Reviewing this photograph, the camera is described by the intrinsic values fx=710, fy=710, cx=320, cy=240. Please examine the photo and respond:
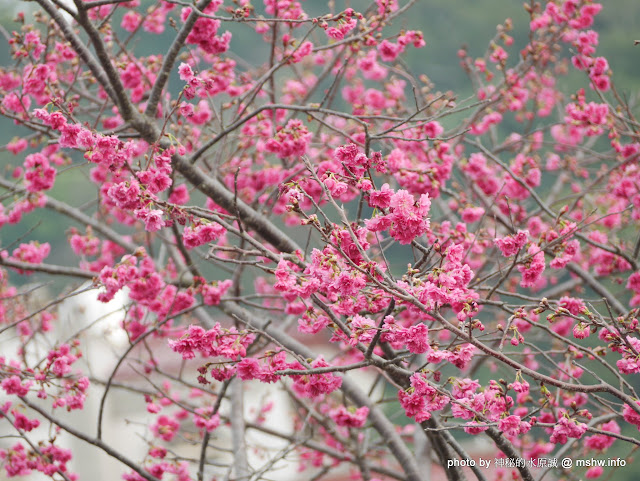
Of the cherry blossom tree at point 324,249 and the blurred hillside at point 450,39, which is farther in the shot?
the blurred hillside at point 450,39

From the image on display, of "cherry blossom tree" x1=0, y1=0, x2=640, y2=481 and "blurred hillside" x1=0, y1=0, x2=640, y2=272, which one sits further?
"blurred hillside" x1=0, y1=0, x2=640, y2=272

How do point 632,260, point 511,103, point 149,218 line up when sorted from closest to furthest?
point 149,218 → point 632,260 → point 511,103

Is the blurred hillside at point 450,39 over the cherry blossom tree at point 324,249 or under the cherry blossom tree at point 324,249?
over

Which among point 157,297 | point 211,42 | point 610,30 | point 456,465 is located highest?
point 610,30

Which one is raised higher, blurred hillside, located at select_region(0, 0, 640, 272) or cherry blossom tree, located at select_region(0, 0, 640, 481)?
blurred hillside, located at select_region(0, 0, 640, 272)

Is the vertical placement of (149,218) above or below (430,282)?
above

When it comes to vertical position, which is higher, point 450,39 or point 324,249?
point 450,39

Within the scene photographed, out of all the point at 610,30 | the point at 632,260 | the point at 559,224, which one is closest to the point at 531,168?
the point at 632,260

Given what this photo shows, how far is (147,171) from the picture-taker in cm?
264

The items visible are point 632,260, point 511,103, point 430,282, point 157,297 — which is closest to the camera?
point 430,282

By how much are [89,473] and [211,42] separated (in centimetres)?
1155

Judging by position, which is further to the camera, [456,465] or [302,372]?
[456,465]

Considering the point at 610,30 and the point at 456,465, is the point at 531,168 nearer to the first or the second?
the point at 456,465

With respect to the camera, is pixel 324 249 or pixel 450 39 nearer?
pixel 324 249
